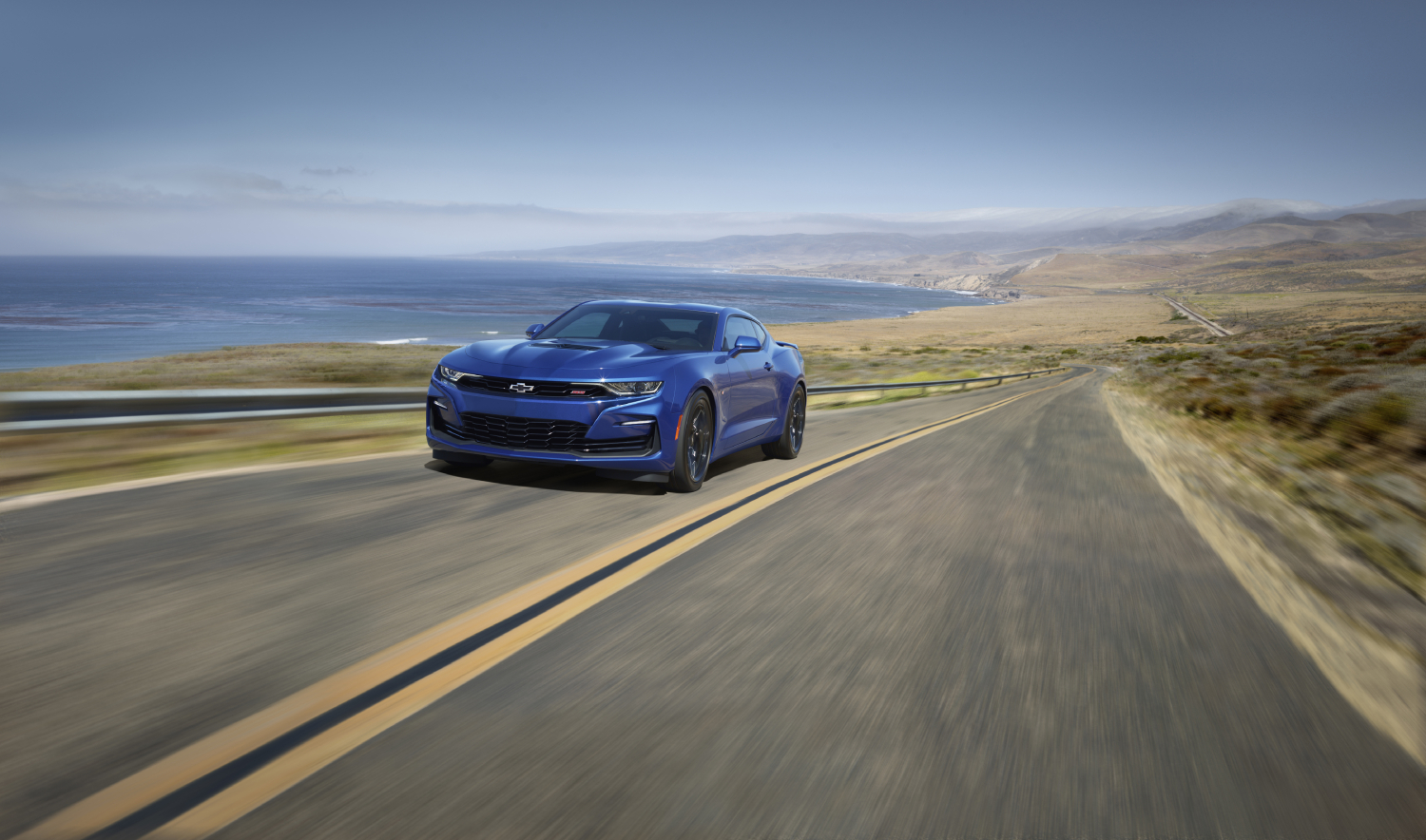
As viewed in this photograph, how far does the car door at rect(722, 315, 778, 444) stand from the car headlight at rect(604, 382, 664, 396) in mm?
1261

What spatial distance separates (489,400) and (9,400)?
3.37m

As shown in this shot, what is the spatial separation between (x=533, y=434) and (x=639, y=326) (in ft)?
6.70

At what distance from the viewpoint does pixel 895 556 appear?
5.36 meters

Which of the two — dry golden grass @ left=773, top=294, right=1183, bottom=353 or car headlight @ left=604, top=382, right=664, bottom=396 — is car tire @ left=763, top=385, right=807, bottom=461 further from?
dry golden grass @ left=773, top=294, right=1183, bottom=353

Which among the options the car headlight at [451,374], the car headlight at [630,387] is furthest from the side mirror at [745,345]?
the car headlight at [451,374]

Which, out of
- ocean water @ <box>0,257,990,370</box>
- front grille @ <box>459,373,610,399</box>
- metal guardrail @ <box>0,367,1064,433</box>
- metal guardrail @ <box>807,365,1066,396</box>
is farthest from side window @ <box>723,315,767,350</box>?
ocean water @ <box>0,257,990,370</box>

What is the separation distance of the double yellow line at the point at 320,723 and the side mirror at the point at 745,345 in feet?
12.6

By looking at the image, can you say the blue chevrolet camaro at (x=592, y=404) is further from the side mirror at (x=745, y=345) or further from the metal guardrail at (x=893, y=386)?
the metal guardrail at (x=893, y=386)

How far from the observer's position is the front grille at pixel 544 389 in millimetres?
6676

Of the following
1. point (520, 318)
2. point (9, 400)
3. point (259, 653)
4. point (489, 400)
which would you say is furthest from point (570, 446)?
point (520, 318)

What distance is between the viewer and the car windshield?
817cm

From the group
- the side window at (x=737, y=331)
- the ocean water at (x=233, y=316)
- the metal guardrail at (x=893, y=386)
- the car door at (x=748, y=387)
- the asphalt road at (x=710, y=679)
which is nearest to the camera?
the asphalt road at (x=710, y=679)

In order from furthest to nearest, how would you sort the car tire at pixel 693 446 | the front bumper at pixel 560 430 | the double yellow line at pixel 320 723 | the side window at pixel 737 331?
1. the side window at pixel 737 331
2. the car tire at pixel 693 446
3. the front bumper at pixel 560 430
4. the double yellow line at pixel 320 723

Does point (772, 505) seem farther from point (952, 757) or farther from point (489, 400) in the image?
point (952, 757)
